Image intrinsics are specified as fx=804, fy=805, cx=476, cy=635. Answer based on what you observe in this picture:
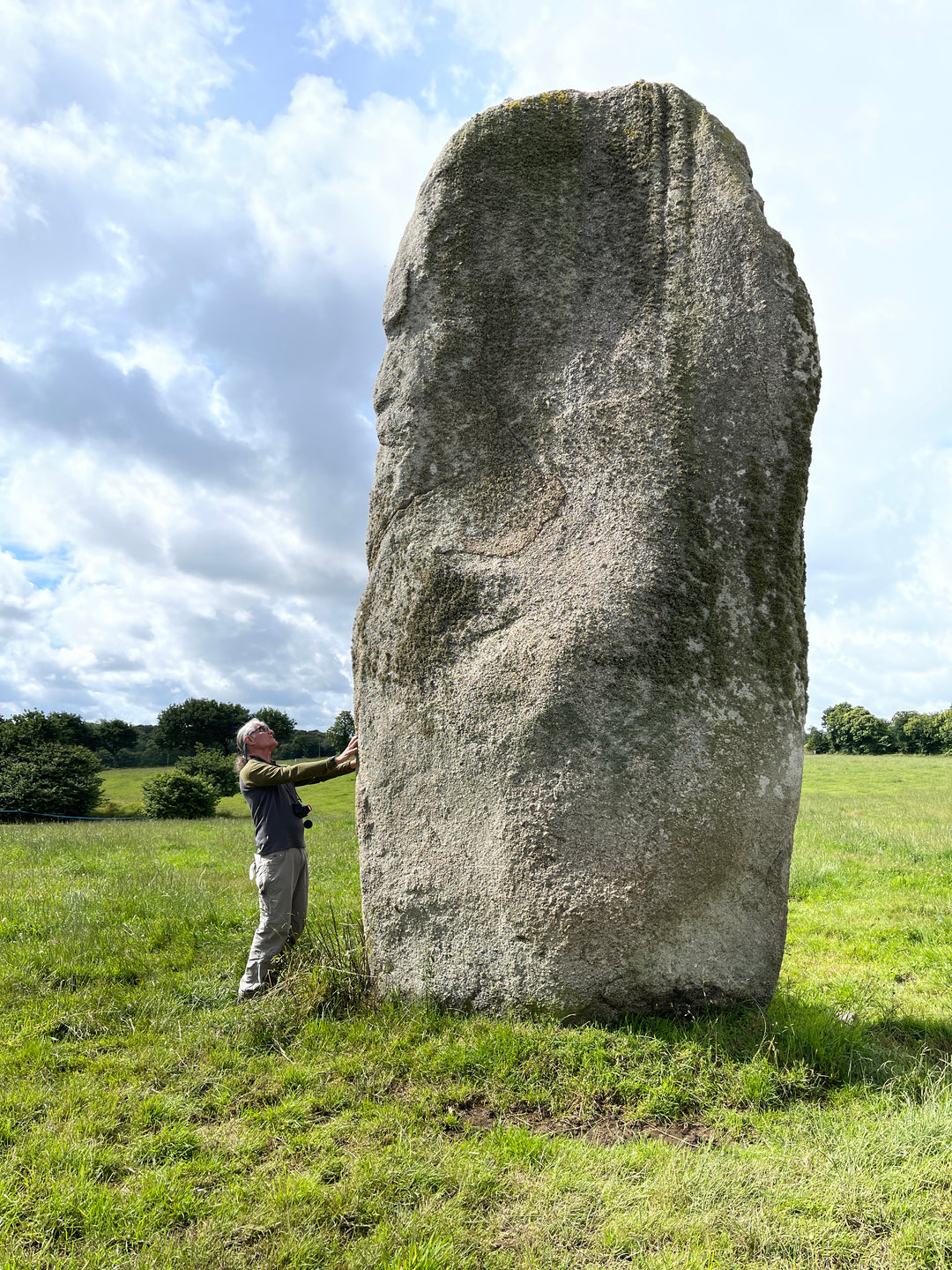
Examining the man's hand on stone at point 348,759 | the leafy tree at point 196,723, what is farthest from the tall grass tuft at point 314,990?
the leafy tree at point 196,723

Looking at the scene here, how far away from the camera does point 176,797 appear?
2798cm

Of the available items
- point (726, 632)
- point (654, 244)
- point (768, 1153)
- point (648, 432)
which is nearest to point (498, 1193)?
point (768, 1153)

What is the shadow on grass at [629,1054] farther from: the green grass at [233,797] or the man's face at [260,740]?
the green grass at [233,797]

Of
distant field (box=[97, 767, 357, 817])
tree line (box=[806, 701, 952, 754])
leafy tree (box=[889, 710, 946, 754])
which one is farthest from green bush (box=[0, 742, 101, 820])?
leafy tree (box=[889, 710, 946, 754])

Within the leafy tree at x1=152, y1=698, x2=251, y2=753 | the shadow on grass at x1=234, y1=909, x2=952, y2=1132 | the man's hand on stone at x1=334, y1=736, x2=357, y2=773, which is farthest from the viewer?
the leafy tree at x1=152, y1=698, x2=251, y2=753

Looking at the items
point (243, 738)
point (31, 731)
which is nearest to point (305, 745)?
point (31, 731)

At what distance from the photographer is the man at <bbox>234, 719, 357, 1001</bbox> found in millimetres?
6289

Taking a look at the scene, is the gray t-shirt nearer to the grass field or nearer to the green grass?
the grass field

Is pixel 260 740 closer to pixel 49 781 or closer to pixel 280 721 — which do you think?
pixel 49 781

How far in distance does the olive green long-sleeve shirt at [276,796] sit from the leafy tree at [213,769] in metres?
24.7

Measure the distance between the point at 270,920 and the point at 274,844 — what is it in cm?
58

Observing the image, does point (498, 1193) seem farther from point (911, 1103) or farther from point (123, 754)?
point (123, 754)

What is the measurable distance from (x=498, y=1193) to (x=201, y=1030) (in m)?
2.68

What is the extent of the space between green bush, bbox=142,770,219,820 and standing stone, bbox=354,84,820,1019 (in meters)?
24.4
